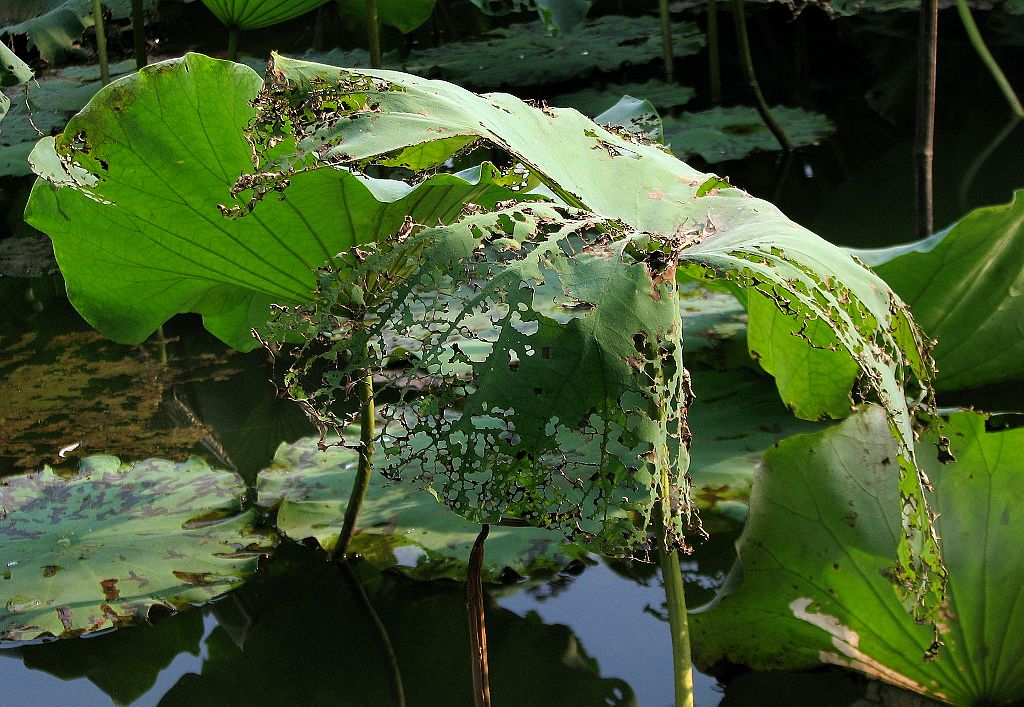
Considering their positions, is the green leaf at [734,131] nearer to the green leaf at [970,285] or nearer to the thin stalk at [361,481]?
the green leaf at [970,285]

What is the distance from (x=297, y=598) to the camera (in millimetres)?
1058

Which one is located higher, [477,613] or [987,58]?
[987,58]

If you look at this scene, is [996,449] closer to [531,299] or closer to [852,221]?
[531,299]

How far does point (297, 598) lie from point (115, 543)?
193 millimetres

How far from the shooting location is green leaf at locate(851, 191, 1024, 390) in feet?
3.73

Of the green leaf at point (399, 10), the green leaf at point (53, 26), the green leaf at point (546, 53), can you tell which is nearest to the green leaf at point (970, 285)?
the green leaf at point (399, 10)

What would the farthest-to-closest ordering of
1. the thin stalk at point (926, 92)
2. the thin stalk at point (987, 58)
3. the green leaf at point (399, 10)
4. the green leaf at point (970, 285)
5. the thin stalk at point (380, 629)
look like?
the green leaf at point (399, 10) < the thin stalk at point (987, 58) < the thin stalk at point (926, 92) < the green leaf at point (970, 285) < the thin stalk at point (380, 629)

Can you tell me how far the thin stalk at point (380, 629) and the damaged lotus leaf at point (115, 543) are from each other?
0.09 m

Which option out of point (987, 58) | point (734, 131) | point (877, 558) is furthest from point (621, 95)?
point (877, 558)

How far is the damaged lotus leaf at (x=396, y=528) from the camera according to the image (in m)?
1.01

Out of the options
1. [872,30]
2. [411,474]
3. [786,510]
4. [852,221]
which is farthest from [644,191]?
[872,30]

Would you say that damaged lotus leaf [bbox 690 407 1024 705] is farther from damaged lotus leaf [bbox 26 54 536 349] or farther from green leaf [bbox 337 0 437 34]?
green leaf [bbox 337 0 437 34]

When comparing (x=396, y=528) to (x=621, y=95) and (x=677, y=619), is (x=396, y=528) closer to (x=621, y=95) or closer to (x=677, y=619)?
(x=677, y=619)

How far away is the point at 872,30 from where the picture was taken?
151 inches
